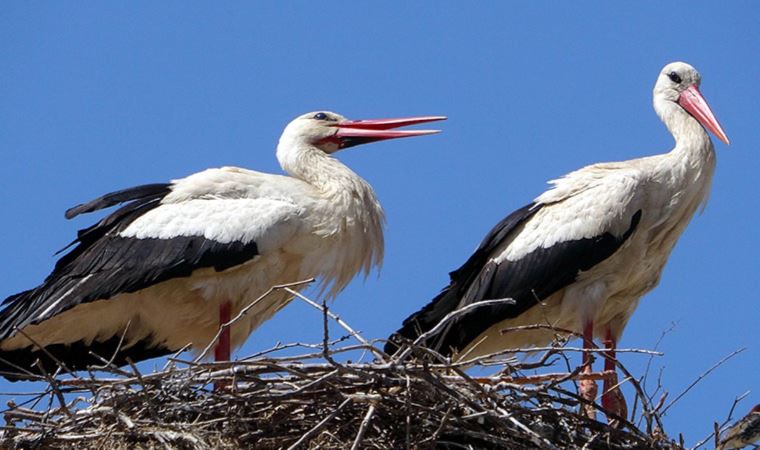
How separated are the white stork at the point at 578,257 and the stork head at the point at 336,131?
855 millimetres

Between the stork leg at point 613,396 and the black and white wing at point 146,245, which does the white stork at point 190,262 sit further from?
the stork leg at point 613,396

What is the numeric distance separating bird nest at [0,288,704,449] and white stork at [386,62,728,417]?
1.80 m

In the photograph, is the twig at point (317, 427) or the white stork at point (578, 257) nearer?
the twig at point (317, 427)

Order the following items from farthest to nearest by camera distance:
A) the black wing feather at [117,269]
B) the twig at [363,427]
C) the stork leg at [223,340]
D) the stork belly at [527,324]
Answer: the stork belly at [527,324], the stork leg at [223,340], the black wing feather at [117,269], the twig at [363,427]

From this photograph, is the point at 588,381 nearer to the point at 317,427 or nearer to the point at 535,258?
the point at 535,258

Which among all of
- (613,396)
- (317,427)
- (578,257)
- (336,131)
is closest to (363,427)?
(317,427)

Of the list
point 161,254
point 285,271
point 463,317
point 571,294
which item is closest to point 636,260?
point 571,294

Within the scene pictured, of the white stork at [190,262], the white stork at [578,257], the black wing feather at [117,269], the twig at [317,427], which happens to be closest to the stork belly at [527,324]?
the white stork at [578,257]

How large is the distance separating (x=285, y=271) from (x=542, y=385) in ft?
7.49

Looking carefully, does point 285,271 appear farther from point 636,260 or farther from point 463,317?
point 636,260

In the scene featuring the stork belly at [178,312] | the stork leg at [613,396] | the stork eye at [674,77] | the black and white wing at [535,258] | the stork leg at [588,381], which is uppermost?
the stork eye at [674,77]

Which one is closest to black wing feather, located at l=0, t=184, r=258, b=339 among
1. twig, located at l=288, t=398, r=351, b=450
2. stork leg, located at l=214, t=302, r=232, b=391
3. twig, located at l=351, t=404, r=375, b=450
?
stork leg, located at l=214, t=302, r=232, b=391

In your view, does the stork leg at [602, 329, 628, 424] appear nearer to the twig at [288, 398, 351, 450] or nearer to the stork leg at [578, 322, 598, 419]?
the stork leg at [578, 322, 598, 419]

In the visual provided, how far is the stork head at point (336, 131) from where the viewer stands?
1064cm
